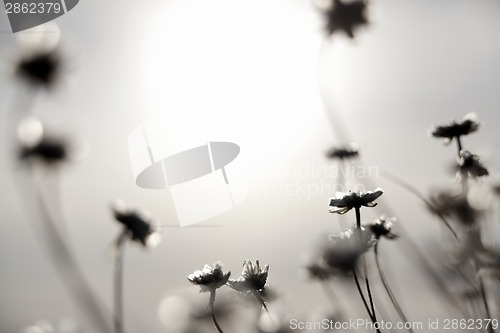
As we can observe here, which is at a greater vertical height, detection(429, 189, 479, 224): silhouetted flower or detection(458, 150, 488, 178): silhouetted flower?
detection(458, 150, 488, 178): silhouetted flower

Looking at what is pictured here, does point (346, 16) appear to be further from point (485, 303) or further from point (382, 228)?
point (485, 303)

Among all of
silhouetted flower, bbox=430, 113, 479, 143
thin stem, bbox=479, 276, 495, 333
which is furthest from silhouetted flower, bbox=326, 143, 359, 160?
thin stem, bbox=479, 276, 495, 333

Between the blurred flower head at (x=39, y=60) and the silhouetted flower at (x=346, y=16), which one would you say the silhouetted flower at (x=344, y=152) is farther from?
the blurred flower head at (x=39, y=60)

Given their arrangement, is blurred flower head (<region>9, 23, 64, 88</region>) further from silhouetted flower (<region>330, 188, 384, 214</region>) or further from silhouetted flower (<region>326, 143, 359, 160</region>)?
silhouetted flower (<region>326, 143, 359, 160</region>)

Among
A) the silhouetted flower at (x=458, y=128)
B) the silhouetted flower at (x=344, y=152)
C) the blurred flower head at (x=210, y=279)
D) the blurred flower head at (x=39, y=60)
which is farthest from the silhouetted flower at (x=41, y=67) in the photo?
the silhouetted flower at (x=344, y=152)

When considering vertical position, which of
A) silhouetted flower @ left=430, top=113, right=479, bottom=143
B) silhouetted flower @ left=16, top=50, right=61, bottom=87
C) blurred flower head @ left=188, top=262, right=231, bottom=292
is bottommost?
blurred flower head @ left=188, top=262, right=231, bottom=292

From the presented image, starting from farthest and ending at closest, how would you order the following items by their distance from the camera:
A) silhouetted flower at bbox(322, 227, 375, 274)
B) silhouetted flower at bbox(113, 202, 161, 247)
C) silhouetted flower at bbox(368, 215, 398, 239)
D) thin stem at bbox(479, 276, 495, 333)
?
silhouetted flower at bbox(368, 215, 398, 239) → silhouetted flower at bbox(113, 202, 161, 247) → silhouetted flower at bbox(322, 227, 375, 274) → thin stem at bbox(479, 276, 495, 333)

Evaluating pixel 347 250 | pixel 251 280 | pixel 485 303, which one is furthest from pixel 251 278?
pixel 485 303
